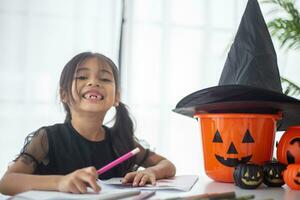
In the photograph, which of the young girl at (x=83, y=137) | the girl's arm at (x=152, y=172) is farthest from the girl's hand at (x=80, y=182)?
the young girl at (x=83, y=137)

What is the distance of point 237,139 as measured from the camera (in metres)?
0.67

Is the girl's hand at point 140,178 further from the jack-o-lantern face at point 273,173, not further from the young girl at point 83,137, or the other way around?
the jack-o-lantern face at point 273,173

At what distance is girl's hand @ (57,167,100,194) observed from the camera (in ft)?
1.72

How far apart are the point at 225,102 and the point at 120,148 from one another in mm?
392

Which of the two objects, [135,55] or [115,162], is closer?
[115,162]

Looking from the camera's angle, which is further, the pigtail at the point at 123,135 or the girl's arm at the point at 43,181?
the pigtail at the point at 123,135

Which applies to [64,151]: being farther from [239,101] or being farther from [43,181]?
[239,101]

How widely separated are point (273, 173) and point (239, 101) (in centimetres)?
14

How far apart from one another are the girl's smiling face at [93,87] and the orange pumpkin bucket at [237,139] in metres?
0.27

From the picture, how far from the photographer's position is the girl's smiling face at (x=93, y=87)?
0.83 m

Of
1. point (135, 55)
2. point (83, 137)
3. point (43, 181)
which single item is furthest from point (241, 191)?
point (135, 55)

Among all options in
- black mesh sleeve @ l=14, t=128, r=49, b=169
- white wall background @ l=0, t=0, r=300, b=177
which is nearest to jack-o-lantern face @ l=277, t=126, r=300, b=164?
black mesh sleeve @ l=14, t=128, r=49, b=169

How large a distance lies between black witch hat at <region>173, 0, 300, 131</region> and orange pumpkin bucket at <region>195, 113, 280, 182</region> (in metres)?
0.02

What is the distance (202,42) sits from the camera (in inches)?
77.0
